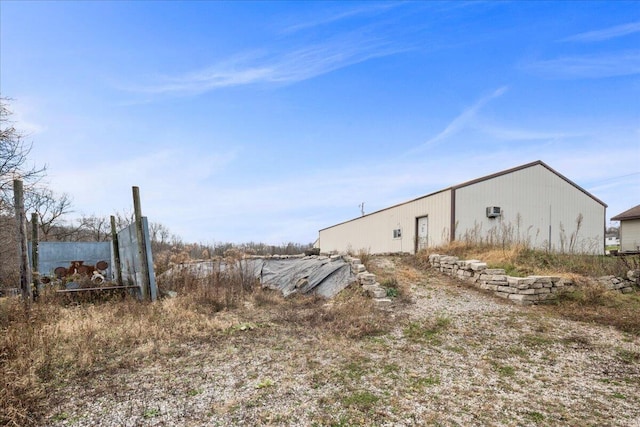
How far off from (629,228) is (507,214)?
47.1 ft

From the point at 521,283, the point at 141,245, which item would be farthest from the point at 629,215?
the point at 141,245

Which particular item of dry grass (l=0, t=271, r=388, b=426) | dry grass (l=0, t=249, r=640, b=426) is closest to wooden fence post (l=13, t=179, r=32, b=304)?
dry grass (l=0, t=271, r=388, b=426)

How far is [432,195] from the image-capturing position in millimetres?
13789

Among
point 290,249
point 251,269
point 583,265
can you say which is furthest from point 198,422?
point 290,249

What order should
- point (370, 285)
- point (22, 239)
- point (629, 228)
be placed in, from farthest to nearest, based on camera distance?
point (629, 228), point (370, 285), point (22, 239)

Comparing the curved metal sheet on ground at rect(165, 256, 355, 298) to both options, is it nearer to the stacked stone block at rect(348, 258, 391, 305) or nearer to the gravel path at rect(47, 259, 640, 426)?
the stacked stone block at rect(348, 258, 391, 305)

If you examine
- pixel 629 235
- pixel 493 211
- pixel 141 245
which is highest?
pixel 493 211

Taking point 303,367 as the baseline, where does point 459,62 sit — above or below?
above

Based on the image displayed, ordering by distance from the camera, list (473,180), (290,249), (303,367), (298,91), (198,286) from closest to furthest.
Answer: (303,367) < (198,286) < (298,91) < (473,180) < (290,249)

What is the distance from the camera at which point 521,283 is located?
7445mm

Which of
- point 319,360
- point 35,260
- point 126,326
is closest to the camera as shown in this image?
point 319,360

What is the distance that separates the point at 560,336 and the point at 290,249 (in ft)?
66.6

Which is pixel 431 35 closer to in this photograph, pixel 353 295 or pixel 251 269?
pixel 353 295

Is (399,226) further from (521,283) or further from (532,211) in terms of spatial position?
(521,283)
